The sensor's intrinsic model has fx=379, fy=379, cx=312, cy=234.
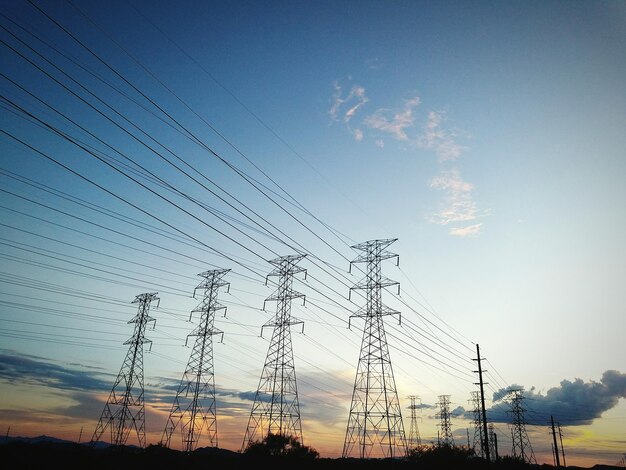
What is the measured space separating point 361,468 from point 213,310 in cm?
2086

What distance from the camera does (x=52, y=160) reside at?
1258cm

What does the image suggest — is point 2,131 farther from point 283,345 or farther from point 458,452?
point 458,452

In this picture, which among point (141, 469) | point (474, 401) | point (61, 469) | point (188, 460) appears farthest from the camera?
point (474, 401)

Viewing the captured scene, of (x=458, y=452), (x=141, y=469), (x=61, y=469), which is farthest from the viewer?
(x=458, y=452)

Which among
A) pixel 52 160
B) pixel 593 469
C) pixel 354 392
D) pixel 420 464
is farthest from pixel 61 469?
pixel 593 469

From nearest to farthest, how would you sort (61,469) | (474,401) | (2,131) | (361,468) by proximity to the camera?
(2,131) < (61,469) < (361,468) < (474,401)

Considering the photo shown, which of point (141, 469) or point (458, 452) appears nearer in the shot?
point (141, 469)

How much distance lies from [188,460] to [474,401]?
65.1m

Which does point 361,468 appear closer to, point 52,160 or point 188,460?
point 188,460

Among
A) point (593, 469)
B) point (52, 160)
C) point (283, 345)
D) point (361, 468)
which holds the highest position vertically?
point (52, 160)

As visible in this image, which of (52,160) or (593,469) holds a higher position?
(52,160)

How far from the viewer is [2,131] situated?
12.0 meters

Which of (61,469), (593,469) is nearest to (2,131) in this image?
(61,469)

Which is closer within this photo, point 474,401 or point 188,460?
point 188,460
